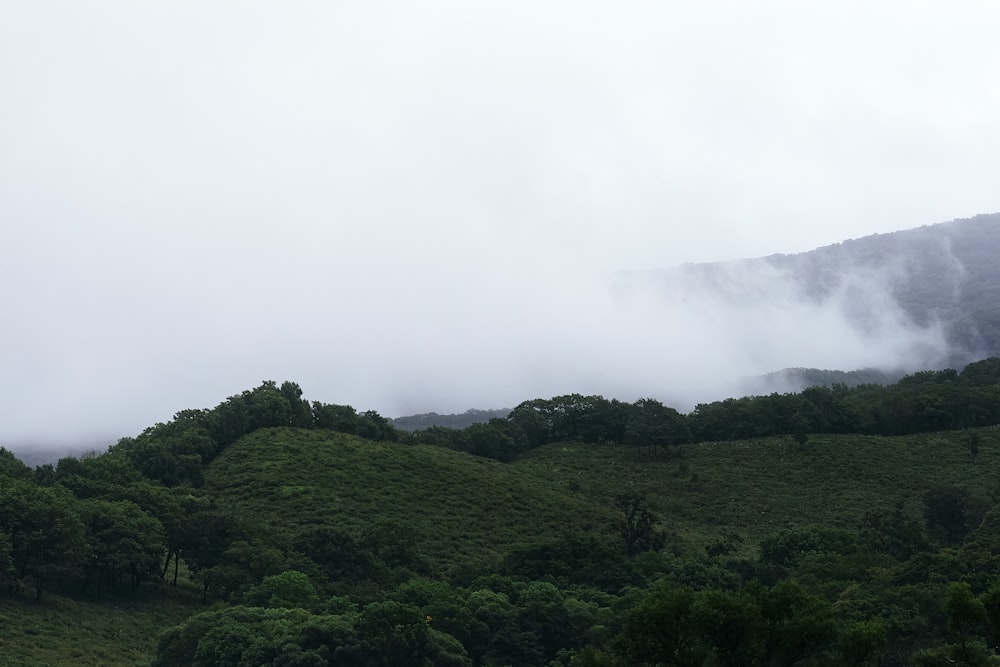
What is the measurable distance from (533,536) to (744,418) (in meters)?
44.4

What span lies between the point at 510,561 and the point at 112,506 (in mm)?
29899

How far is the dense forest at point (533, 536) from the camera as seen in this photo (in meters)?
46.0

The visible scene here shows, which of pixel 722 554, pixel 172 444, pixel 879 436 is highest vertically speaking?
pixel 172 444

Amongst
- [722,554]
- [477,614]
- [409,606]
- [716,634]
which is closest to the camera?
[716,634]

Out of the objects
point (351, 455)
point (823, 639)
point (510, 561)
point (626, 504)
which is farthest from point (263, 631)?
point (351, 455)

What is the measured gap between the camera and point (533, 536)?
3219 inches

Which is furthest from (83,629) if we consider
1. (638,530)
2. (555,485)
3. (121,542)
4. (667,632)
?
(555,485)

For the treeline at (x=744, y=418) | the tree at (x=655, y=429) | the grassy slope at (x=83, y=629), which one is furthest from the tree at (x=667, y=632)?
the tree at (x=655, y=429)

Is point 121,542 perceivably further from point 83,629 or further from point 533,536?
point 533,536

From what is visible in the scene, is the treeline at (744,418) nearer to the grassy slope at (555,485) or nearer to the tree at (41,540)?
the grassy slope at (555,485)

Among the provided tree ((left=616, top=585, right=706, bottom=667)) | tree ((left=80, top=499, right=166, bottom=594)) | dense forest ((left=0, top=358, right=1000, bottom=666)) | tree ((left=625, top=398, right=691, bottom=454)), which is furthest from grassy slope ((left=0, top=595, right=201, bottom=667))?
tree ((left=625, top=398, right=691, bottom=454))

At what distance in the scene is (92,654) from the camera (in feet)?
182

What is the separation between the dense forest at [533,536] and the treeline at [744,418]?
0.29m

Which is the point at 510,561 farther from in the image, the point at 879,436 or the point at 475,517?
the point at 879,436
